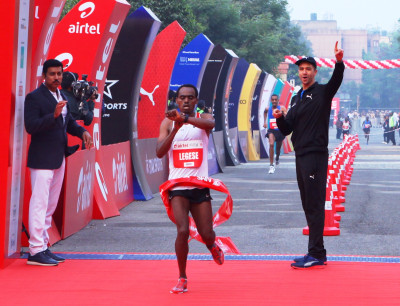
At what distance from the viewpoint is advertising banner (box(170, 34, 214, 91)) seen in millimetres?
22672

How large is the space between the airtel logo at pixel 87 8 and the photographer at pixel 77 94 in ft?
3.92

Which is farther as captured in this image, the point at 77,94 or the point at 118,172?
the point at 118,172

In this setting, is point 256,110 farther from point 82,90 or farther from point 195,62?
point 82,90

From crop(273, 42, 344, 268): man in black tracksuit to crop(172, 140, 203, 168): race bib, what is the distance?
50.5 inches

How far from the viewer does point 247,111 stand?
32844 millimetres

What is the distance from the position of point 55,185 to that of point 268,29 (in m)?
43.5

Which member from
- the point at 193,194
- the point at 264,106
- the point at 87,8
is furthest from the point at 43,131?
the point at 264,106

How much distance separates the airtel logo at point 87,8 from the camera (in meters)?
12.8

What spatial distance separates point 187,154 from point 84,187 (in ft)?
15.1

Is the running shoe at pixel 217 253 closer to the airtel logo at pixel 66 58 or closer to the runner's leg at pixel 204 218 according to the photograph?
the runner's leg at pixel 204 218

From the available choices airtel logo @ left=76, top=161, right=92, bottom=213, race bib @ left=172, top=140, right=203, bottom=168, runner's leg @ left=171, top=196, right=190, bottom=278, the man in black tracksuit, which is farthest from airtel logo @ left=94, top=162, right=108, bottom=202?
runner's leg @ left=171, top=196, right=190, bottom=278

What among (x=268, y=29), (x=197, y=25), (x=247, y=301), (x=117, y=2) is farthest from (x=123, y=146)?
(x=268, y=29)

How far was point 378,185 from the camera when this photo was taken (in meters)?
20.2

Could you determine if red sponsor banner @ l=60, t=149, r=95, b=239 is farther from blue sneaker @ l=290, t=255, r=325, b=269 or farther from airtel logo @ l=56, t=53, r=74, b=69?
blue sneaker @ l=290, t=255, r=325, b=269
